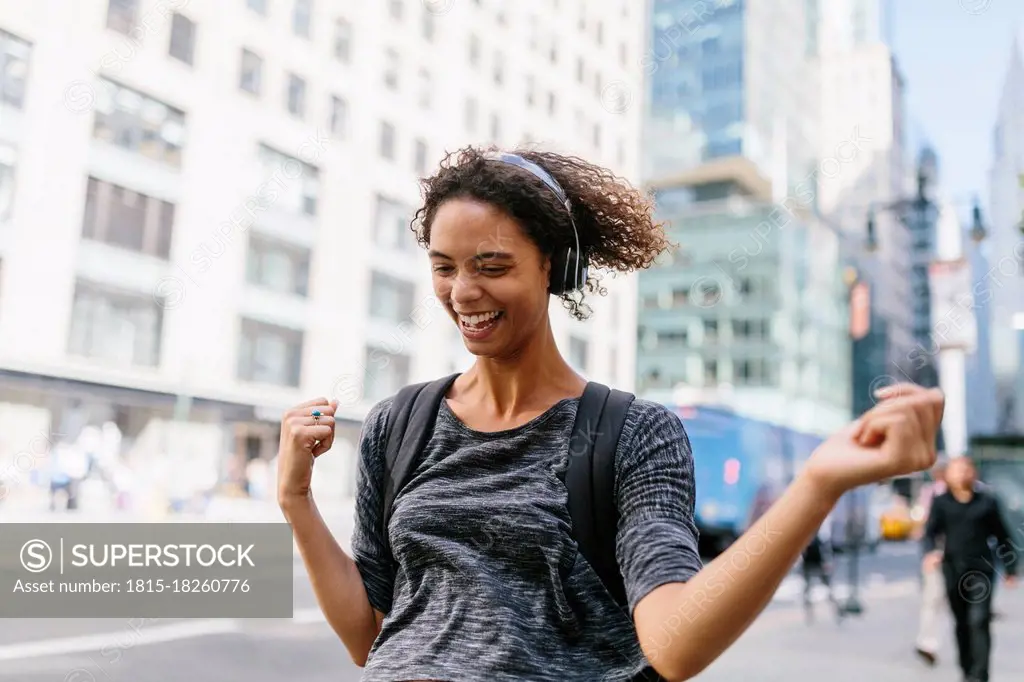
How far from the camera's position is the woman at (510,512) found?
114cm

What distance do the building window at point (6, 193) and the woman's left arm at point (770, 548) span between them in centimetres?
2041

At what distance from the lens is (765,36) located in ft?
187

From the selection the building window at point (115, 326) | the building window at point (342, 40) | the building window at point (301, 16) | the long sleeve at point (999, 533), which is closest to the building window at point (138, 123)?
the building window at point (115, 326)

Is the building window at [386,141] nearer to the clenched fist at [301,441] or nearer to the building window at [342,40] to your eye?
the building window at [342,40]

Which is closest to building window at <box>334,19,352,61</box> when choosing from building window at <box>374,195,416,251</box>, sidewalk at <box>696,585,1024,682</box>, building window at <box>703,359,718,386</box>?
building window at <box>374,195,416,251</box>

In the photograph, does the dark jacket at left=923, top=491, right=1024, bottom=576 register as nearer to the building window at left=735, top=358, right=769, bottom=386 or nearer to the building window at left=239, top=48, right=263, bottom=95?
the building window at left=239, top=48, right=263, bottom=95

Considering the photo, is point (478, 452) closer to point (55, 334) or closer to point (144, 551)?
point (144, 551)

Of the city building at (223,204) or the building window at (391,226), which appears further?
the building window at (391,226)

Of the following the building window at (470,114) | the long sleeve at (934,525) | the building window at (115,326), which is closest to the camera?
the long sleeve at (934,525)

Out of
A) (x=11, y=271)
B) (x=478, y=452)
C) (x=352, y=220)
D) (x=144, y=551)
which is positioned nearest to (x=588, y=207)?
(x=478, y=452)

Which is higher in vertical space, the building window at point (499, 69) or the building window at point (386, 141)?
the building window at point (499, 69)

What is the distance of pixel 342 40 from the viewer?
27656 millimetres

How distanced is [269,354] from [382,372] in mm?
4760

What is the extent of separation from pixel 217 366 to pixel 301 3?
9695mm
